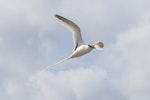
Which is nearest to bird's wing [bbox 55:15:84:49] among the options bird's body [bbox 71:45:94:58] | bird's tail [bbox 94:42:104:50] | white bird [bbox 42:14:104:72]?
white bird [bbox 42:14:104:72]

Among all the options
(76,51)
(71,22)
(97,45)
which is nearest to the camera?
(97,45)

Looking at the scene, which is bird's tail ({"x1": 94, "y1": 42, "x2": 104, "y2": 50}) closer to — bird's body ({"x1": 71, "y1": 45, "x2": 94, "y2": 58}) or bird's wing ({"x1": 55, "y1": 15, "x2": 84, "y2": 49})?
Result: bird's body ({"x1": 71, "y1": 45, "x2": 94, "y2": 58})

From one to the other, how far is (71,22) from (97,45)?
4593 millimetres

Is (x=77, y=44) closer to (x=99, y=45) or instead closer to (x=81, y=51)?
(x=81, y=51)

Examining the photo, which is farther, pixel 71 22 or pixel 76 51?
pixel 71 22

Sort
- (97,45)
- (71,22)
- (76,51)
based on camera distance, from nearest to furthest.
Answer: (97,45) → (76,51) → (71,22)

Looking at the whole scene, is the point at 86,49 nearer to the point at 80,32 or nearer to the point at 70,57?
the point at 70,57

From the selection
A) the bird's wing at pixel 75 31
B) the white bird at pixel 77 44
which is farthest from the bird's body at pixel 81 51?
the bird's wing at pixel 75 31

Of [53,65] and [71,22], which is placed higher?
[71,22]

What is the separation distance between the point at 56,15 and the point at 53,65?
426 cm

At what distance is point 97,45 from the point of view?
22.8m

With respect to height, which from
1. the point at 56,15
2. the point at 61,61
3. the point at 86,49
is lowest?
the point at 61,61

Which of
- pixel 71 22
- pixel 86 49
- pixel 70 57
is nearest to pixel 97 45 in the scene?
pixel 86 49

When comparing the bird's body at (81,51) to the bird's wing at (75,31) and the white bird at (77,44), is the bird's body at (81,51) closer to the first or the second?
the white bird at (77,44)
